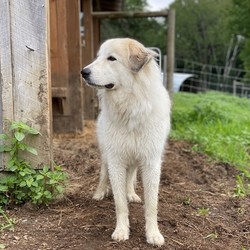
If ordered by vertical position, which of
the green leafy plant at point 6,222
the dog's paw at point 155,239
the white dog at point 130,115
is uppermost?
the white dog at point 130,115

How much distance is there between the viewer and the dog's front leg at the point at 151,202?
9.68 ft

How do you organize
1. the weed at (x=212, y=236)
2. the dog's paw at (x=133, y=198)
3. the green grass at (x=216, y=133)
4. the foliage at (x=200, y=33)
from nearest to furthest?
the weed at (x=212, y=236), the dog's paw at (x=133, y=198), the green grass at (x=216, y=133), the foliage at (x=200, y=33)

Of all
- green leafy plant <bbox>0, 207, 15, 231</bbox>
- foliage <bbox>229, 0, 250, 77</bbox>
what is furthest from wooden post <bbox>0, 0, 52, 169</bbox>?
foliage <bbox>229, 0, 250, 77</bbox>

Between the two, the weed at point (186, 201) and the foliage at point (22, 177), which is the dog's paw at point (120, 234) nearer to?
the foliage at point (22, 177)

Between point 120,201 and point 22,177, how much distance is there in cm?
83

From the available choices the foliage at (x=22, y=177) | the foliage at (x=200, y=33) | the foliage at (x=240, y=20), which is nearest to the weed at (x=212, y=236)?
the foliage at (x=22, y=177)

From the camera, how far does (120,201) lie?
10.0 feet

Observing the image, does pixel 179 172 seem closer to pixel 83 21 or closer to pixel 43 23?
pixel 43 23

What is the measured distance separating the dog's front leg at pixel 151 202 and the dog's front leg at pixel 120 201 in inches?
5.9

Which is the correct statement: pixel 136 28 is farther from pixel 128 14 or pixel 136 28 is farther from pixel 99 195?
pixel 99 195

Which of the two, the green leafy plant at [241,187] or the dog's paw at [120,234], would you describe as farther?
the green leafy plant at [241,187]

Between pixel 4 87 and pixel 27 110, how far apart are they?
24cm

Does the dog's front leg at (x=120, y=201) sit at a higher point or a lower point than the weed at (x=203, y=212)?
higher

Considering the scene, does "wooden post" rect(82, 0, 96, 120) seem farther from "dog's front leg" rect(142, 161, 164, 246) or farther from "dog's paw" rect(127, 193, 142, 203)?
"dog's front leg" rect(142, 161, 164, 246)
